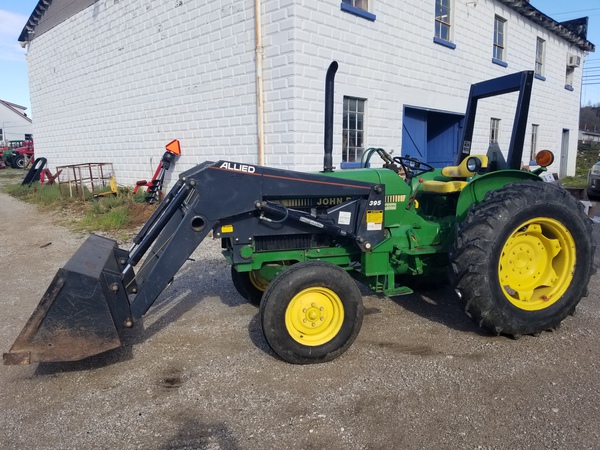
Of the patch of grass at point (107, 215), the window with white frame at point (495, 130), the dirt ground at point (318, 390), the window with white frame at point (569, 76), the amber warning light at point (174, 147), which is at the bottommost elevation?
the dirt ground at point (318, 390)

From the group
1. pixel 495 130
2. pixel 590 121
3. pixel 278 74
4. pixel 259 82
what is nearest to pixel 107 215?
pixel 259 82

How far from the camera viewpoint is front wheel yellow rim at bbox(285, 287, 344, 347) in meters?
3.38

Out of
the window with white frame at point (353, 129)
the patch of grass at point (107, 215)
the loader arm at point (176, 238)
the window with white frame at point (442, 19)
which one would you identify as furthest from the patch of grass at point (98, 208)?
the window with white frame at point (442, 19)

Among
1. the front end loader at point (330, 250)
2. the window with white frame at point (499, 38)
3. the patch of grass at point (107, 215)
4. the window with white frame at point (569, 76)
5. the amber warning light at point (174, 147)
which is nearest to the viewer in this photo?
the front end loader at point (330, 250)

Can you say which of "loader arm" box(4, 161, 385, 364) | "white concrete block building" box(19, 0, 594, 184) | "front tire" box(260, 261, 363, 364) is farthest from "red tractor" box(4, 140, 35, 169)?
"front tire" box(260, 261, 363, 364)

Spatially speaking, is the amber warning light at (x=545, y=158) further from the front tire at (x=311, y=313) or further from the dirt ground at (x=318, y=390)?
the front tire at (x=311, y=313)

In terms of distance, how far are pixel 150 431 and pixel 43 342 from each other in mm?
922

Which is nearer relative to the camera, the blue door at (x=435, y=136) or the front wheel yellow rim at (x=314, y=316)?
the front wheel yellow rim at (x=314, y=316)

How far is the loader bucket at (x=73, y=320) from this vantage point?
2.96m

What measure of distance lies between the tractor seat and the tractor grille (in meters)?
1.09

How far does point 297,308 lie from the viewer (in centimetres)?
339

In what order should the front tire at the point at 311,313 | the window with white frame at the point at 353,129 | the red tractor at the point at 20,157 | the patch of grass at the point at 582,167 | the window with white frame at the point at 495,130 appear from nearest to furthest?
the front tire at the point at 311,313
the window with white frame at the point at 353,129
the window with white frame at the point at 495,130
the patch of grass at the point at 582,167
the red tractor at the point at 20,157

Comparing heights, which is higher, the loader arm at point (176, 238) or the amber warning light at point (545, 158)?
the amber warning light at point (545, 158)

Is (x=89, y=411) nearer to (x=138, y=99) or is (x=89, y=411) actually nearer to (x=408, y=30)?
(x=408, y=30)
